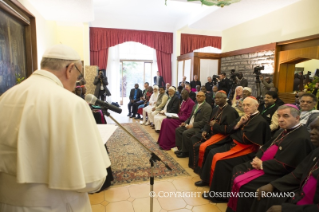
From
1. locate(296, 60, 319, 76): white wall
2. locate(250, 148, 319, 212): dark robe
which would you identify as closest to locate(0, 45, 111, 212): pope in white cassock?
locate(250, 148, 319, 212): dark robe

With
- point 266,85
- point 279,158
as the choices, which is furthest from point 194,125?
point 266,85

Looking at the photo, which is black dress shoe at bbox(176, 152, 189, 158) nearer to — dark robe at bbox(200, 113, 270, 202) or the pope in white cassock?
dark robe at bbox(200, 113, 270, 202)

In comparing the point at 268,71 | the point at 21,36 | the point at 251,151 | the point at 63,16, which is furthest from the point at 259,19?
the point at 21,36

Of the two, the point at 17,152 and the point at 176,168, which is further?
the point at 176,168

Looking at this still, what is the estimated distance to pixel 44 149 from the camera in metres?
0.90

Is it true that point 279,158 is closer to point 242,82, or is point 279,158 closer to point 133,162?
point 133,162

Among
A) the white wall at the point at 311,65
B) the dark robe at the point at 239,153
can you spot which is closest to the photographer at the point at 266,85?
the white wall at the point at 311,65

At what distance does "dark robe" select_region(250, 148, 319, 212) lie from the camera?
4.94 feet

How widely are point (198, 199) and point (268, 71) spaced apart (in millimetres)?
5167

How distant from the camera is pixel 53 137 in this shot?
34.6 inches

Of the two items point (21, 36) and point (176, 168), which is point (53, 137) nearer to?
point (176, 168)

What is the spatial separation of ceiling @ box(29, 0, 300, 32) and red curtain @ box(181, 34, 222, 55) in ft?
2.69

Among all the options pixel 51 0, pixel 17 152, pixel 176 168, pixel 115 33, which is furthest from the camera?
pixel 115 33

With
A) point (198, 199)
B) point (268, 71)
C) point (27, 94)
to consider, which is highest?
point (268, 71)
